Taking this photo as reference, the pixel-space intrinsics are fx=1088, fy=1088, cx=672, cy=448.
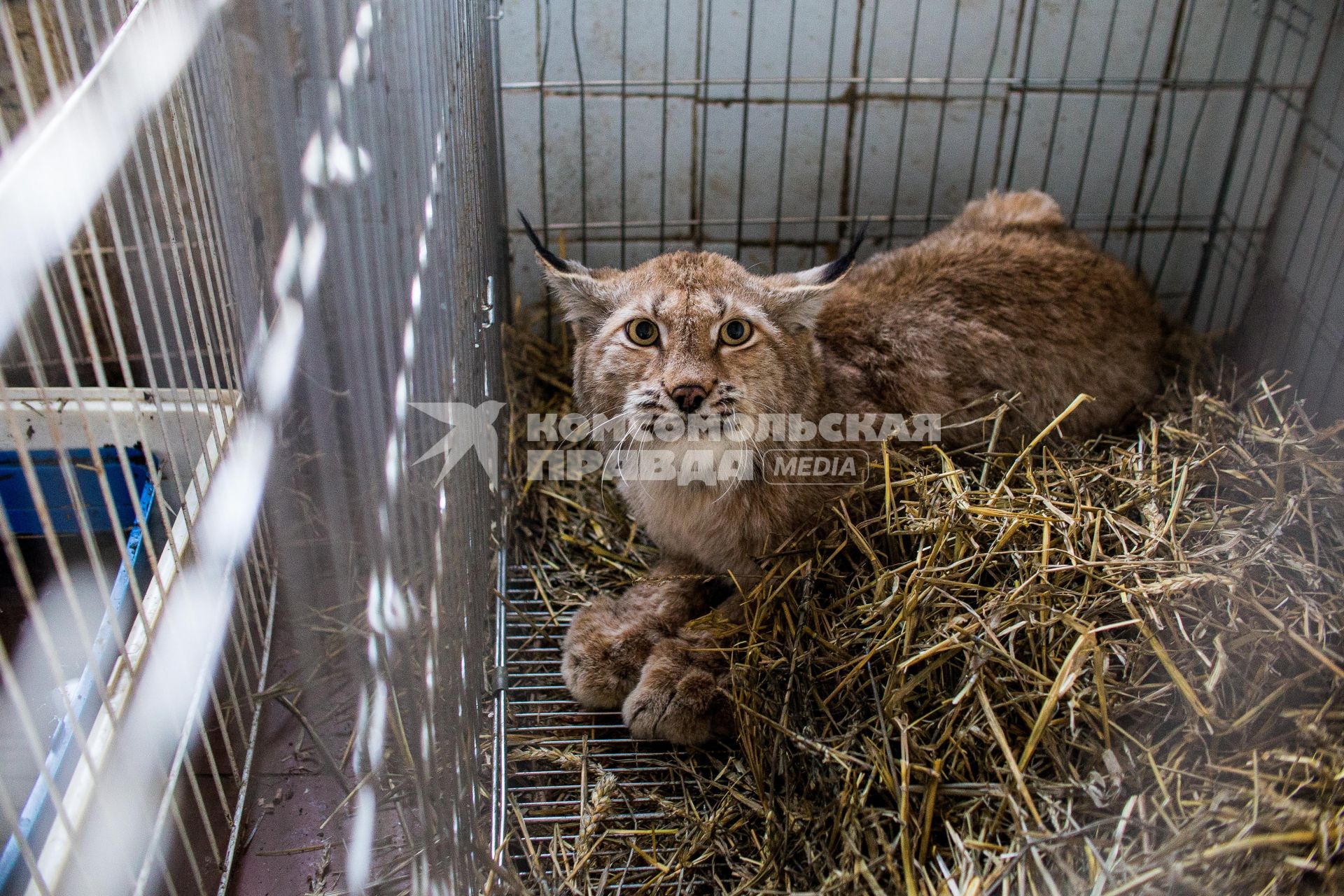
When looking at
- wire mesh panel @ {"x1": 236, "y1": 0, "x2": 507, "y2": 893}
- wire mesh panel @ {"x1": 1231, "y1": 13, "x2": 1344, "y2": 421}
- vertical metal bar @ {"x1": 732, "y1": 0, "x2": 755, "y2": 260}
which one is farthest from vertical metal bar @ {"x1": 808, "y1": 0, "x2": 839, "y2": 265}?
wire mesh panel @ {"x1": 236, "y1": 0, "x2": 507, "y2": 893}

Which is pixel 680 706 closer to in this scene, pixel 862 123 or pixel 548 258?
pixel 548 258

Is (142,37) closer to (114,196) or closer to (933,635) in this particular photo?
(114,196)

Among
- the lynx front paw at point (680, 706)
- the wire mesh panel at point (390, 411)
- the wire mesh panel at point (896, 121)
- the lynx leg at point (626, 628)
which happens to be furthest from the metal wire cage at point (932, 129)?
the lynx front paw at point (680, 706)

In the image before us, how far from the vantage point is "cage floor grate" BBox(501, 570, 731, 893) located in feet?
7.97

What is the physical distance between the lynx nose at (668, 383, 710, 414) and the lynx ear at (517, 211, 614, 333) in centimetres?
42

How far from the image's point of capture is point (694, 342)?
8.94ft

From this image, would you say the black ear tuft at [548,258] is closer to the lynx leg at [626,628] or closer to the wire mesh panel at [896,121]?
the lynx leg at [626,628]

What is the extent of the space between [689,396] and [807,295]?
460 mm

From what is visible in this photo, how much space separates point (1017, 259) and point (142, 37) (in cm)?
246

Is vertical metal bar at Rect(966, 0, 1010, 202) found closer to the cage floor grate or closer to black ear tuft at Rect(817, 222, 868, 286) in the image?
black ear tuft at Rect(817, 222, 868, 286)

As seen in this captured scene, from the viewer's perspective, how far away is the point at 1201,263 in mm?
Answer: 4145

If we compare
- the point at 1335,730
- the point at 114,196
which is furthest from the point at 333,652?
the point at 114,196

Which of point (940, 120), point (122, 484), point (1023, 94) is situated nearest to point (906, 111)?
point (940, 120)

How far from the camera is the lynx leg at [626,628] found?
9.39 feet
